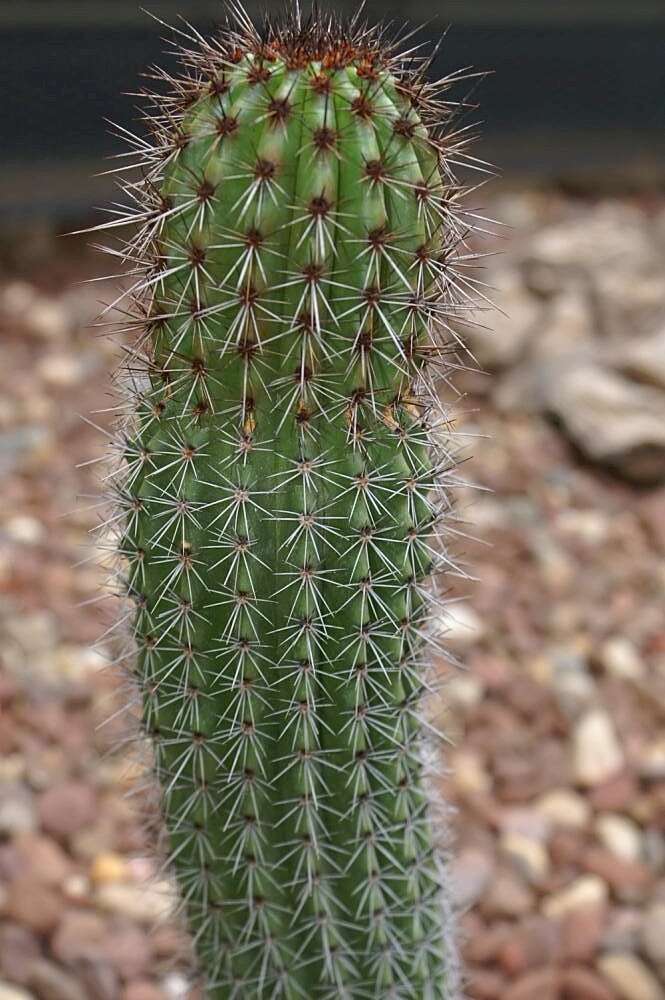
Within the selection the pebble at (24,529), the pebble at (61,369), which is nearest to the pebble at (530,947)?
the pebble at (24,529)

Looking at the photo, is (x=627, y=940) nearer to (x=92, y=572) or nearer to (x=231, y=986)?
(x=231, y=986)

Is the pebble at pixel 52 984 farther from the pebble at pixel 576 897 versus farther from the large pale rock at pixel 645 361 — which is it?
the large pale rock at pixel 645 361

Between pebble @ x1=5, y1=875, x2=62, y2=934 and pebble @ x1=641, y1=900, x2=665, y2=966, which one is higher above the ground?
pebble @ x1=5, y1=875, x2=62, y2=934

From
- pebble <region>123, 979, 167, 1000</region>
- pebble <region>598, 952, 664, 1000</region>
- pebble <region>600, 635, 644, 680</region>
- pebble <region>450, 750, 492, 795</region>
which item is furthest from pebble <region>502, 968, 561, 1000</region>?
pebble <region>600, 635, 644, 680</region>

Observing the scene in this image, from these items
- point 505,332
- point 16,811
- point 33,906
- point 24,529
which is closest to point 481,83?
point 505,332

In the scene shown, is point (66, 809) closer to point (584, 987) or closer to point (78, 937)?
point (78, 937)

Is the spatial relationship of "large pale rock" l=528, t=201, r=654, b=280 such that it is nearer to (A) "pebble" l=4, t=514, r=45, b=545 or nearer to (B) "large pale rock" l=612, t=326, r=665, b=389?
(B) "large pale rock" l=612, t=326, r=665, b=389
